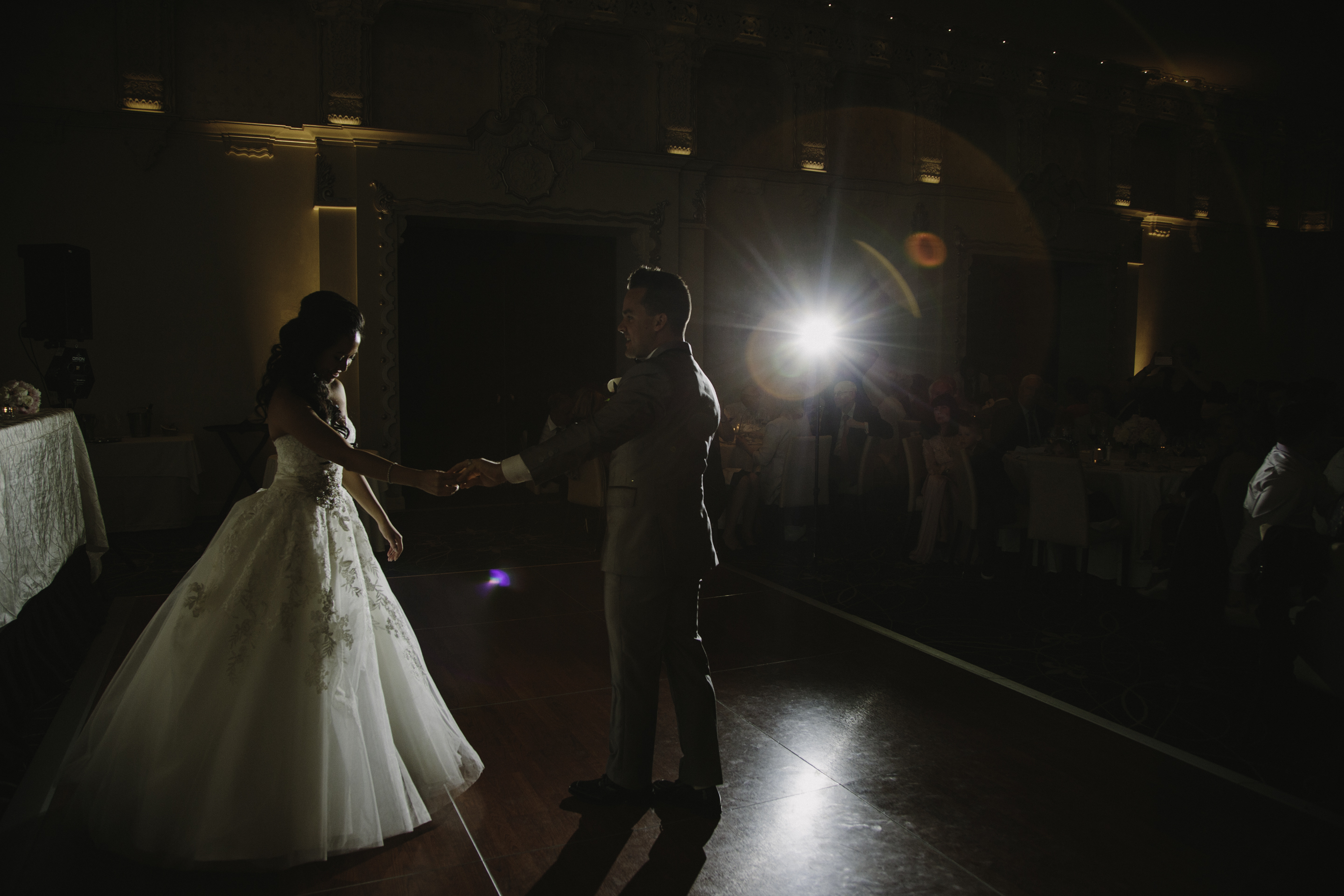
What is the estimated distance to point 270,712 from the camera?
2.23m

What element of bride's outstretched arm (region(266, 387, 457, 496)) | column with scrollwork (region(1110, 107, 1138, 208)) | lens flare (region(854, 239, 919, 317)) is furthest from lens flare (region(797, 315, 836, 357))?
bride's outstretched arm (region(266, 387, 457, 496))

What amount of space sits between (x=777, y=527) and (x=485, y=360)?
3.74 m

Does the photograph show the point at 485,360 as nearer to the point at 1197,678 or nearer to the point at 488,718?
the point at 488,718

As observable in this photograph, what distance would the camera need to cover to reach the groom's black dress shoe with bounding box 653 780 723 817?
2.59 m

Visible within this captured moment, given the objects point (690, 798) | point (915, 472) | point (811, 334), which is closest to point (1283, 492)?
point (915, 472)

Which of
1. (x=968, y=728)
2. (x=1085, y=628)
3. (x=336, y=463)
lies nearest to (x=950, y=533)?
(x=1085, y=628)

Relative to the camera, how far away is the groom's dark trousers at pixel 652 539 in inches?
93.1

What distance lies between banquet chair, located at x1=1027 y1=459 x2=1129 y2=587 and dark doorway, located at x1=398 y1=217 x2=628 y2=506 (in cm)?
515

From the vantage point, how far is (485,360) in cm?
920

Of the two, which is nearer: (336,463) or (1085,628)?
(336,463)

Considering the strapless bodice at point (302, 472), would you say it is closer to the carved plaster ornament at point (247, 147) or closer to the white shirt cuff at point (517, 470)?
the white shirt cuff at point (517, 470)

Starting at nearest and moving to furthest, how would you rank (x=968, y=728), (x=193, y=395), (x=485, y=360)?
(x=968, y=728)
(x=193, y=395)
(x=485, y=360)

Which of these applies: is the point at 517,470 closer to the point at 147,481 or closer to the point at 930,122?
the point at 147,481

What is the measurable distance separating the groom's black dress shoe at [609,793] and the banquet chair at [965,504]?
12.1ft
